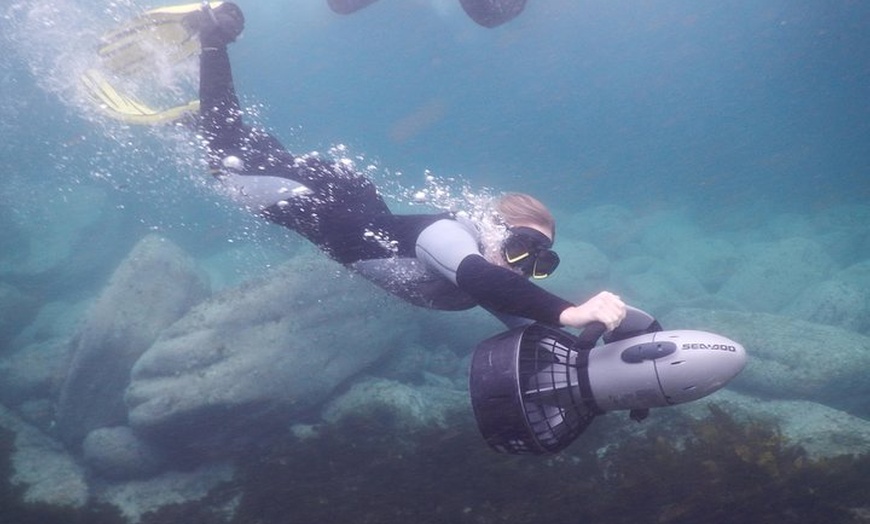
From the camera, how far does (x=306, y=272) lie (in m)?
7.88

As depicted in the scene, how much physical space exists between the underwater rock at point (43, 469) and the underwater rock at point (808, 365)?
9.28m

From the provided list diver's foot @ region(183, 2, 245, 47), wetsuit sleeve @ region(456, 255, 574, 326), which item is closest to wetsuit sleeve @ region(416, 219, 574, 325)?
wetsuit sleeve @ region(456, 255, 574, 326)

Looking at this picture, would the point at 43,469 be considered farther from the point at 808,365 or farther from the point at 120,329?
the point at 808,365

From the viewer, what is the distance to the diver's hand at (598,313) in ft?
8.41

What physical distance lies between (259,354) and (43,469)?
8.91ft

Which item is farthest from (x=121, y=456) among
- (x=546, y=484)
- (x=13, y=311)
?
(x=13, y=311)

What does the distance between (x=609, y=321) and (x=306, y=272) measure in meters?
6.10

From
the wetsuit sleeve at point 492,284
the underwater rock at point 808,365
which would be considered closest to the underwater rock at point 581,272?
the underwater rock at point 808,365

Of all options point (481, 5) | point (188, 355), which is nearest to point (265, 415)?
point (188, 355)

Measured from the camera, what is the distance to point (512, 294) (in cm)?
275

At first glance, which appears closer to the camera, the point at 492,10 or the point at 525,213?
the point at 525,213

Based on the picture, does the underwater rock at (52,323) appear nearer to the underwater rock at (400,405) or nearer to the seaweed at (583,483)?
the underwater rock at (400,405)

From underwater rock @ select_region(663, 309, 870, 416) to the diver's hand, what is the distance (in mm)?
6918

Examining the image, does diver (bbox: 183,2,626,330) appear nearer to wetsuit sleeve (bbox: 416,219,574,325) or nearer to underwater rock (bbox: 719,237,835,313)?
wetsuit sleeve (bbox: 416,219,574,325)
